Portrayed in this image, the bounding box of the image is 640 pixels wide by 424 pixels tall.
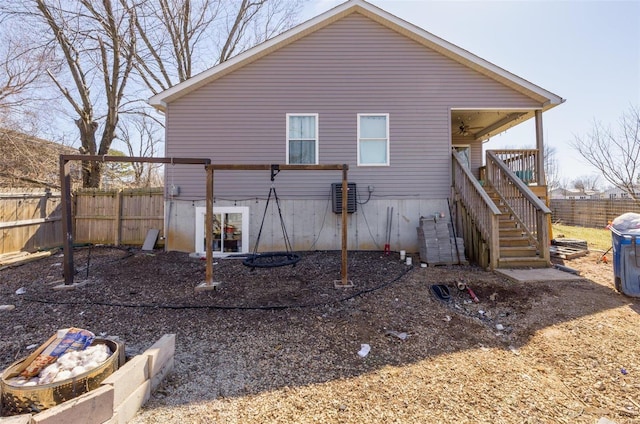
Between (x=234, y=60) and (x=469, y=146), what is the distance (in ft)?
27.1

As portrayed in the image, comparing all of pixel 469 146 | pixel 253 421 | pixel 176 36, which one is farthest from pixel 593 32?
pixel 176 36

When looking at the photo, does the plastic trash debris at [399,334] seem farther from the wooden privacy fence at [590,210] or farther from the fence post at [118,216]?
the wooden privacy fence at [590,210]

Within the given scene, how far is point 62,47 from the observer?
430 inches

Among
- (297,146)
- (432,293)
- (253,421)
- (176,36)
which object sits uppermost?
(176,36)

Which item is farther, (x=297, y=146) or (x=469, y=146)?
(x=469, y=146)

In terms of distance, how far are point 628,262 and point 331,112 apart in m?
6.38

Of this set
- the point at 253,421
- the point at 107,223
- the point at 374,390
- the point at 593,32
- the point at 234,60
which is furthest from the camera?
the point at 593,32

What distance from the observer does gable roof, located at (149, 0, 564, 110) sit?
284 inches

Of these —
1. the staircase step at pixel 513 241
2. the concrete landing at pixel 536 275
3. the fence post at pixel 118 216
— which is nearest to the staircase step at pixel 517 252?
the staircase step at pixel 513 241

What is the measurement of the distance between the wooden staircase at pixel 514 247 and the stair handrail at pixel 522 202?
0.13m

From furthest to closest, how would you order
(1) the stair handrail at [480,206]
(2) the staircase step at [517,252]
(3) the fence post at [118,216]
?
(3) the fence post at [118,216]
(2) the staircase step at [517,252]
(1) the stair handrail at [480,206]

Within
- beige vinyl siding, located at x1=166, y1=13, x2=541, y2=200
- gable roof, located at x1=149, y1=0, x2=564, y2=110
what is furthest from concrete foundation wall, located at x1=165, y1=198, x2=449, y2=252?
gable roof, located at x1=149, y1=0, x2=564, y2=110

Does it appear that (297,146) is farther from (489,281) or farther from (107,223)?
(107,223)

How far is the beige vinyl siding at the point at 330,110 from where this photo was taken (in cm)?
743
